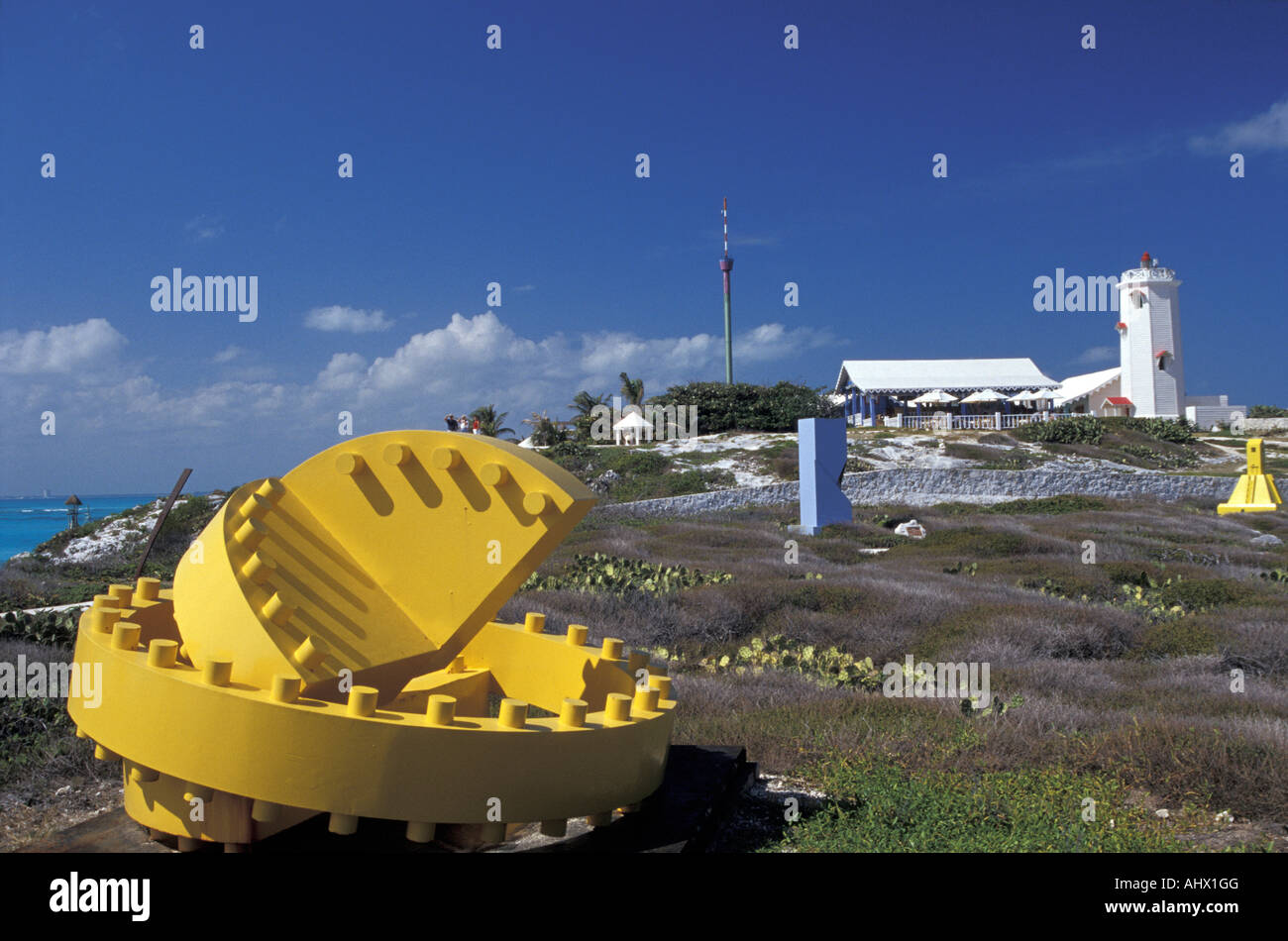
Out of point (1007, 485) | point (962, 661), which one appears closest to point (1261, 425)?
point (1007, 485)

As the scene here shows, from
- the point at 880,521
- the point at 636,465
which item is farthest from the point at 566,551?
the point at 636,465

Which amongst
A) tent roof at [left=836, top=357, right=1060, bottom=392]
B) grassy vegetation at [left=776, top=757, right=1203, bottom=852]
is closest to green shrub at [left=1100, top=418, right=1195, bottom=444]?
tent roof at [left=836, top=357, right=1060, bottom=392]

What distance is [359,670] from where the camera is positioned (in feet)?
10.8

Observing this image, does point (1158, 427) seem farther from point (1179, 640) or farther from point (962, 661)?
point (962, 661)

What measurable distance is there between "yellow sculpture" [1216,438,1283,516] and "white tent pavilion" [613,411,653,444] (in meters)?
29.9

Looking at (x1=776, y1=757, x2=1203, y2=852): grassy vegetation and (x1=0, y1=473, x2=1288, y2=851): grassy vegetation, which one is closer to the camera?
(x1=776, y1=757, x2=1203, y2=852): grassy vegetation

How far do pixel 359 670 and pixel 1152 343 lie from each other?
70806 millimetres

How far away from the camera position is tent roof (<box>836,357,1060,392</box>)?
58.0 metres

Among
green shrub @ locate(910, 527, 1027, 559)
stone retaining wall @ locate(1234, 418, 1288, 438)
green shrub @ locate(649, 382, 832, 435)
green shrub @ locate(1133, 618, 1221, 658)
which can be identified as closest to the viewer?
green shrub @ locate(1133, 618, 1221, 658)

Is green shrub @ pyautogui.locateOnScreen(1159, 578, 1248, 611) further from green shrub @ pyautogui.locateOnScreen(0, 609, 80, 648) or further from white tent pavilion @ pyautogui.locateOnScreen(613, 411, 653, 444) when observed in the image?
white tent pavilion @ pyautogui.locateOnScreen(613, 411, 653, 444)

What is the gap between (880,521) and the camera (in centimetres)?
2347

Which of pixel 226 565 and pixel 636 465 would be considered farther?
pixel 636 465
